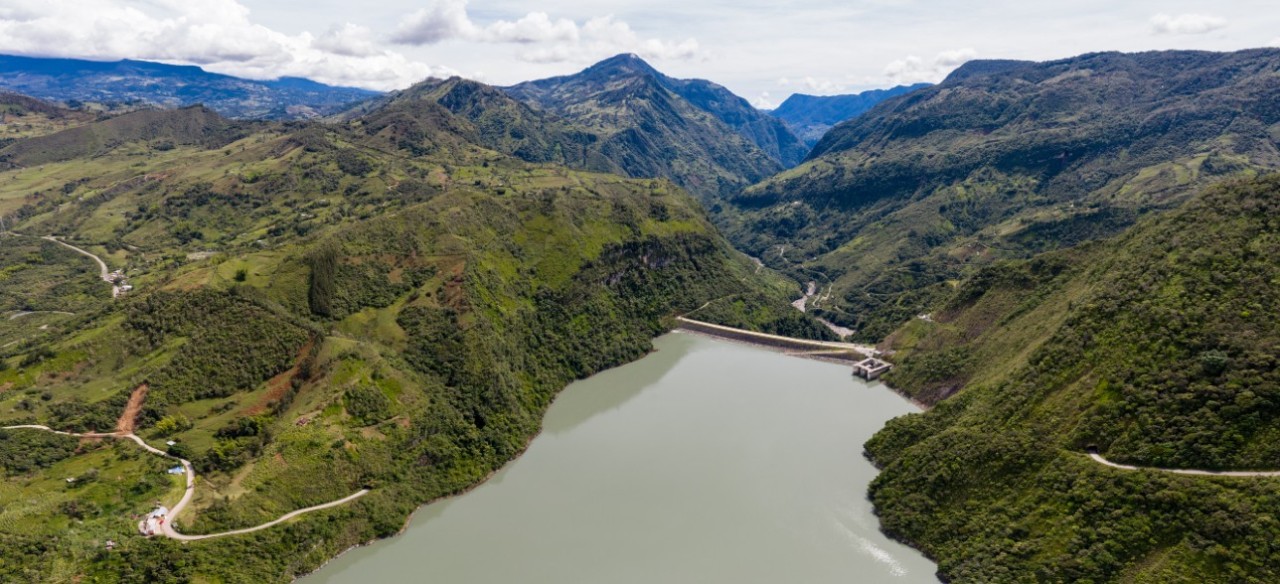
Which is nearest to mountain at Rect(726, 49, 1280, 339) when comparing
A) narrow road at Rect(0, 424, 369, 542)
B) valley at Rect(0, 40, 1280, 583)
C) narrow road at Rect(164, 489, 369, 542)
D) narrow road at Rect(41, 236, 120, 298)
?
valley at Rect(0, 40, 1280, 583)

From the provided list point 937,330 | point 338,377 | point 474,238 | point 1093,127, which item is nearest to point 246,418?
point 338,377

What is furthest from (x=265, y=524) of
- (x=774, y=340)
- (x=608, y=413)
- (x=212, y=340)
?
(x=774, y=340)

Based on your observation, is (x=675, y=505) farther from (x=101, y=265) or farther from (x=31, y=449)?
(x=101, y=265)

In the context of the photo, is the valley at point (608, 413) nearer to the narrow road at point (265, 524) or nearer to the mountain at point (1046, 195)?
the narrow road at point (265, 524)

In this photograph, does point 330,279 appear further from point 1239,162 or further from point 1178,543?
point 1239,162

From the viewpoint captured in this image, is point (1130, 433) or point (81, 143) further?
point (81, 143)

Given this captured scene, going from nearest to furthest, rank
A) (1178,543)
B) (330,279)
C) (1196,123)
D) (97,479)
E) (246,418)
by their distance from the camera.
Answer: (1178,543) < (97,479) < (246,418) < (330,279) < (1196,123)
